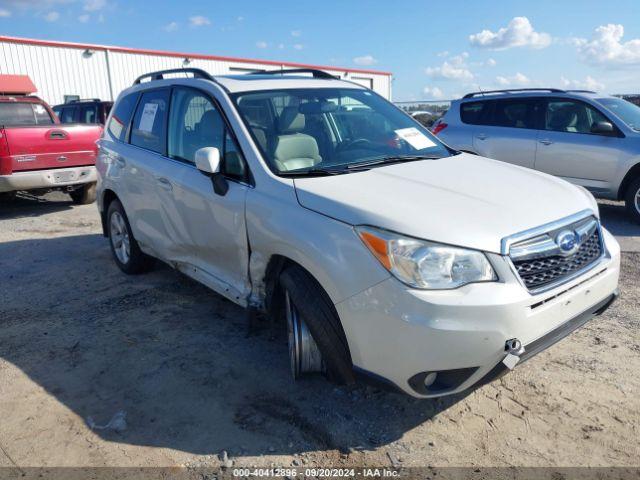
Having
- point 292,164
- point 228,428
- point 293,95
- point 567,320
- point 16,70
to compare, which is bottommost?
point 228,428

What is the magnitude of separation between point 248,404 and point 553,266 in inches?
71.8

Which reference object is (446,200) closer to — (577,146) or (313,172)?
(313,172)

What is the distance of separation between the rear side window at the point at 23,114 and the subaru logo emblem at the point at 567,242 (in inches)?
364

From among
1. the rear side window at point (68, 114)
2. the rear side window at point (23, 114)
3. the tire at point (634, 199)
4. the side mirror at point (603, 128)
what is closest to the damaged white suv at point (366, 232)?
the side mirror at point (603, 128)

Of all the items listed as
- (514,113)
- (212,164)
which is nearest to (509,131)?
(514,113)

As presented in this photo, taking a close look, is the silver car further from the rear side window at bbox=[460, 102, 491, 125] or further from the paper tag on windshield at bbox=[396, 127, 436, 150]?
the paper tag on windshield at bbox=[396, 127, 436, 150]

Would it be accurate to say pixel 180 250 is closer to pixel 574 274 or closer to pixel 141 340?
pixel 141 340

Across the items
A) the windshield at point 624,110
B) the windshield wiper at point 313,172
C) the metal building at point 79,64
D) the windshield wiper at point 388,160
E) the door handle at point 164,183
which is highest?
the metal building at point 79,64

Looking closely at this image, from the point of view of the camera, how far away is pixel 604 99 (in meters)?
7.39

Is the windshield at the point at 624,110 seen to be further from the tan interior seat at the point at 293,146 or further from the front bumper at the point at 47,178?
the front bumper at the point at 47,178

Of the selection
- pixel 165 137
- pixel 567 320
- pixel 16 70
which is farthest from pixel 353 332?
pixel 16 70

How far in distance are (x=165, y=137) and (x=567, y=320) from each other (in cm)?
322

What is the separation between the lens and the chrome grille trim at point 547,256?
8.18 ft

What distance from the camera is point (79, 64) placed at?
20.9 m
